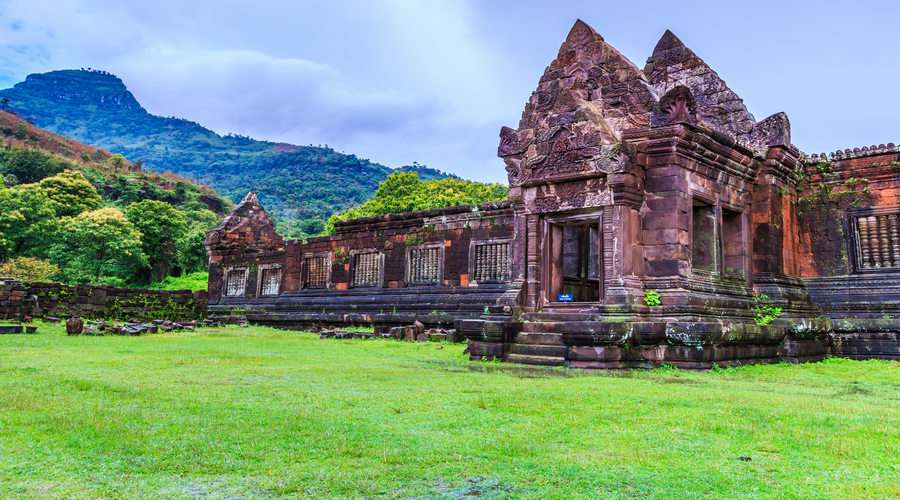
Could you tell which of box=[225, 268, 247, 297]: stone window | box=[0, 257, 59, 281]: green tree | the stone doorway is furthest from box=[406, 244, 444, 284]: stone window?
box=[0, 257, 59, 281]: green tree

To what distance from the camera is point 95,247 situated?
37.3 m

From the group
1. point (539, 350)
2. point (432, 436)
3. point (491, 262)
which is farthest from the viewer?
point (491, 262)

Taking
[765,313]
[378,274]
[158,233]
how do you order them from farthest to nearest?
1. [158,233]
2. [378,274]
3. [765,313]

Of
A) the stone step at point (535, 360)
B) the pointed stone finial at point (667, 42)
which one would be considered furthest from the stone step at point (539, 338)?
the pointed stone finial at point (667, 42)

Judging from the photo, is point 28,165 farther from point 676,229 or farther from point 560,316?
point 676,229

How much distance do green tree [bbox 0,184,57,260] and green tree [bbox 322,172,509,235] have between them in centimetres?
1879

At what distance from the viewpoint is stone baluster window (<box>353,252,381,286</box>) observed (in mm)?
18375

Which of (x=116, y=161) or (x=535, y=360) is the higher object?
(x=116, y=161)

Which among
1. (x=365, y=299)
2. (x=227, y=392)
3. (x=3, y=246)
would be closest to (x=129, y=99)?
(x=3, y=246)

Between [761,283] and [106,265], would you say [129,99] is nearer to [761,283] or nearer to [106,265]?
[106,265]

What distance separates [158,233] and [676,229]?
1566 inches

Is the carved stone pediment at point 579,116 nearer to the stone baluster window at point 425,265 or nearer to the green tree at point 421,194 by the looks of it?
the stone baluster window at point 425,265

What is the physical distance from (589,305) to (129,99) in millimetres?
198645

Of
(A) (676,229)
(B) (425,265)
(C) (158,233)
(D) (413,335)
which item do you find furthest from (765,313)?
(C) (158,233)
